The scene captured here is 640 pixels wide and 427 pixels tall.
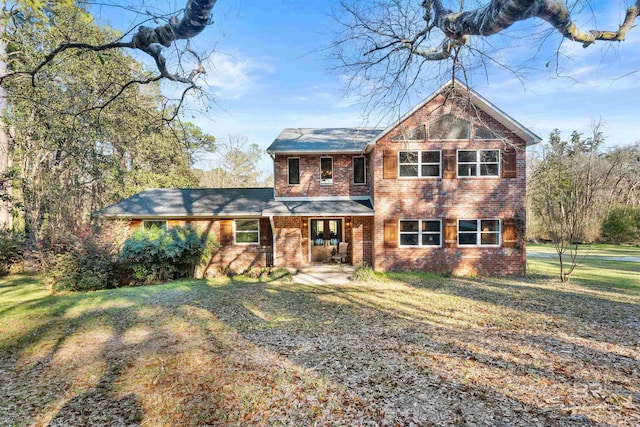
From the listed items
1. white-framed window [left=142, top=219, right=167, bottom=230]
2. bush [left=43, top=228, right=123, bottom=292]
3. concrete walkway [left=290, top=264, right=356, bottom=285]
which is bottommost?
concrete walkway [left=290, top=264, right=356, bottom=285]

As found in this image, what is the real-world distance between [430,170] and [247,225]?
8.57 m

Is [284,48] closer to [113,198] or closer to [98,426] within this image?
[98,426]

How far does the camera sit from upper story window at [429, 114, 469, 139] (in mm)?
12938

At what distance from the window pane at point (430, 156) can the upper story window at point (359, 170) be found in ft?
8.65

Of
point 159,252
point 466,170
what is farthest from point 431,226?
point 159,252

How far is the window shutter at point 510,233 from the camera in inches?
504

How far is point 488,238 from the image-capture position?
13070 millimetres

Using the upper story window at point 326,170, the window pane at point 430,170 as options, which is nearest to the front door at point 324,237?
the upper story window at point 326,170

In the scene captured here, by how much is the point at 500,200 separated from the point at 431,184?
2.92 metres

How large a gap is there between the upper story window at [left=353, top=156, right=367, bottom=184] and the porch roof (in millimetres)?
1069

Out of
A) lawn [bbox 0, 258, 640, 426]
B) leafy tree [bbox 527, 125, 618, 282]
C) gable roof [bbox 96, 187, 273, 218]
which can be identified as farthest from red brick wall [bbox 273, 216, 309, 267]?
leafy tree [bbox 527, 125, 618, 282]

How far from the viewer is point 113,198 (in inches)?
853

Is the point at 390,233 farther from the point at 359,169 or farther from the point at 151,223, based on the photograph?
the point at 151,223

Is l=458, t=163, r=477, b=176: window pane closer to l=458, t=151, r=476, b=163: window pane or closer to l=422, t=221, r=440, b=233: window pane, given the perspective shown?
l=458, t=151, r=476, b=163: window pane
